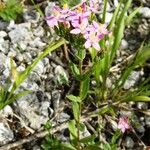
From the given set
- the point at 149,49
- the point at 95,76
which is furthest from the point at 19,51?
the point at 149,49

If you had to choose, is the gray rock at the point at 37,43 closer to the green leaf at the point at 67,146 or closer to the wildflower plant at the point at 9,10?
the wildflower plant at the point at 9,10

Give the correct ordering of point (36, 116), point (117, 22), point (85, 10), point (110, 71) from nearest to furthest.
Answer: point (85, 10) → point (36, 116) → point (117, 22) → point (110, 71)

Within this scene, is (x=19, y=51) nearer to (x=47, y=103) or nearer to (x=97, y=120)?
(x=47, y=103)

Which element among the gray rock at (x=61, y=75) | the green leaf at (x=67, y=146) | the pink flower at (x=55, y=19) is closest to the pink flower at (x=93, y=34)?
the pink flower at (x=55, y=19)

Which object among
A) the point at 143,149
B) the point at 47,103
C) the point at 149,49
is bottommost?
the point at 143,149

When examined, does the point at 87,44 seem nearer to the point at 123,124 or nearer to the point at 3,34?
the point at 123,124

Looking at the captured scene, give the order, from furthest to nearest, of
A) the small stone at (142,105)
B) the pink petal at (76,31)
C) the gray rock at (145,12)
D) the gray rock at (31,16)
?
the gray rock at (145,12), the gray rock at (31,16), the small stone at (142,105), the pink petal at (76,31)

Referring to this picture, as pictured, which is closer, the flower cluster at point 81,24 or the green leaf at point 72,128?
the flower cluster at point 81,24
